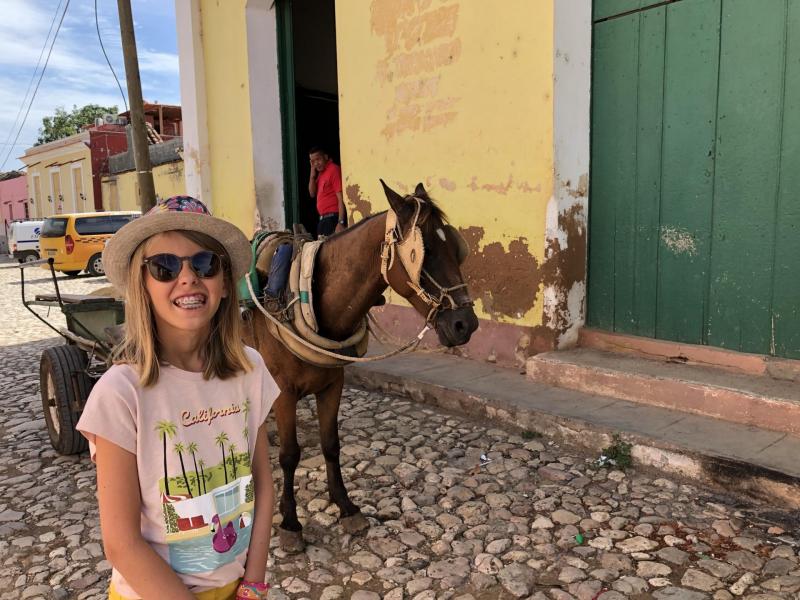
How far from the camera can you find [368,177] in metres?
6.80

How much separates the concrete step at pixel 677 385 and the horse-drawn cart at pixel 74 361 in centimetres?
327

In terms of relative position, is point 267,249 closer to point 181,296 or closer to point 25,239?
point 181,296

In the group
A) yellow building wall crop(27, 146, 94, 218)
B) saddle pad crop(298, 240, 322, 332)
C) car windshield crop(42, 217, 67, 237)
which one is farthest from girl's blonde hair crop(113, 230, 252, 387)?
yellow building wall crop(27, 146, 94, 218)

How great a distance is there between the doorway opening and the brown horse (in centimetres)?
577

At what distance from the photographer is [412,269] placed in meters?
2.72

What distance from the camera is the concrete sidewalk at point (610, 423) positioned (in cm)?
327

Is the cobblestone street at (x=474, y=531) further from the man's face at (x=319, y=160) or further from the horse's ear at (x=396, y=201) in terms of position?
the man's face at (x=319, y=160)

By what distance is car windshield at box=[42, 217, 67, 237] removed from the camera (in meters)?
16.8

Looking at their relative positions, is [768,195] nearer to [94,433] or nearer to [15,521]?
[94,433]

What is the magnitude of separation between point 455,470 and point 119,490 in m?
2.72

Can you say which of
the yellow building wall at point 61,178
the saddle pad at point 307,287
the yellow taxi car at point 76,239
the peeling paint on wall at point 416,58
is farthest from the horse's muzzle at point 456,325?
the yellow building wall at point 61,178

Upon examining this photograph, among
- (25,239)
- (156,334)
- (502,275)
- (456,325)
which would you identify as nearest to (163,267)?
(156,334)

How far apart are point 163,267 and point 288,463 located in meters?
1.97

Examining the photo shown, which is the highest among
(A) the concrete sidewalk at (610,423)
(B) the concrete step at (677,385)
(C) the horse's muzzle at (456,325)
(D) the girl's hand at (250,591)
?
(C) the horse's muzzle at (456,325)
